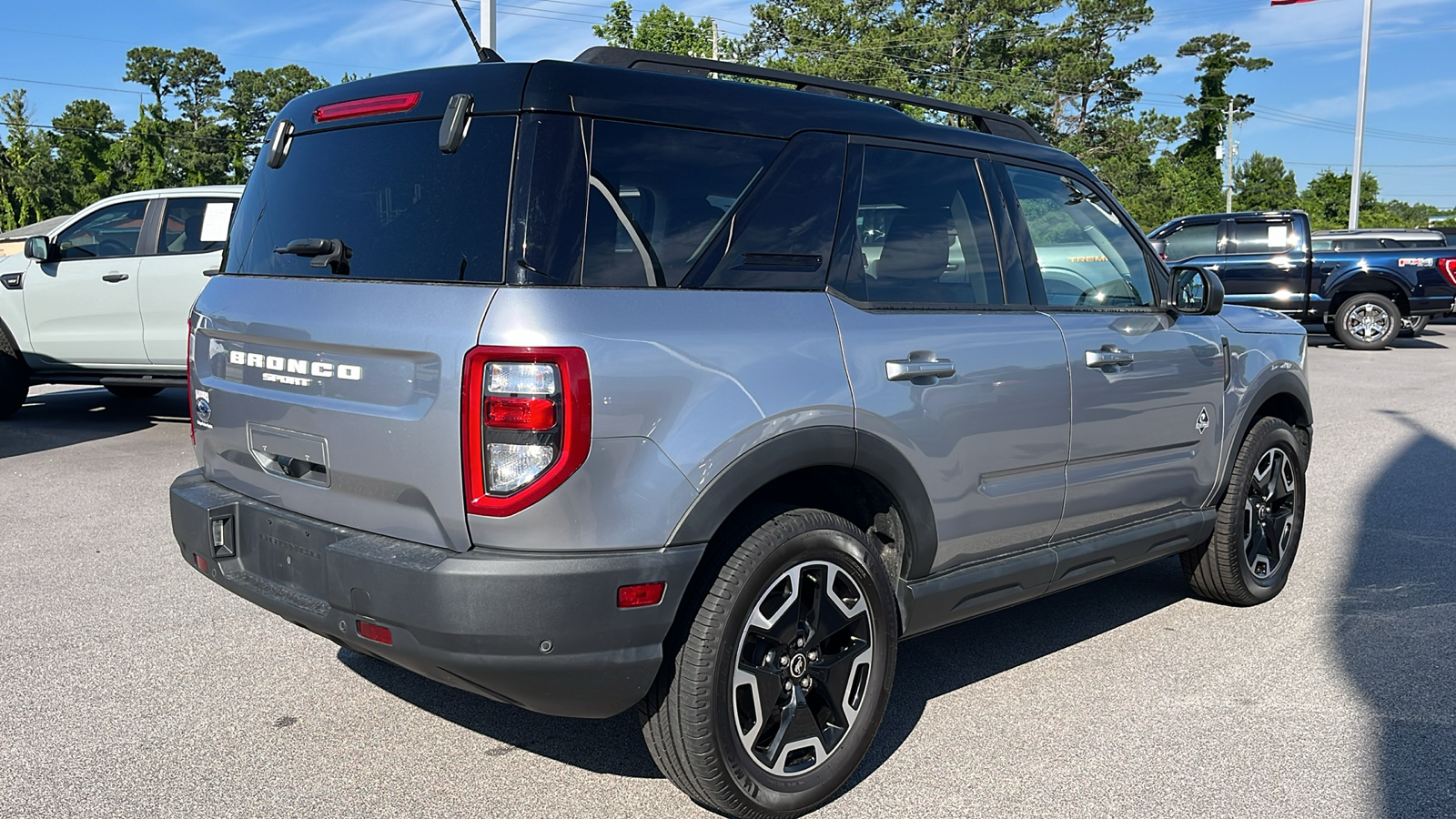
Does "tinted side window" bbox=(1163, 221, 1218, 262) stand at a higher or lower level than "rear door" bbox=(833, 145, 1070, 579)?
higher

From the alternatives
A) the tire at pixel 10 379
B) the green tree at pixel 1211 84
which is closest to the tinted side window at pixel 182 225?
the tire at pixel 10 379

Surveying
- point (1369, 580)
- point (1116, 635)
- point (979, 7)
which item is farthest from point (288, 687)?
point (979, 7)

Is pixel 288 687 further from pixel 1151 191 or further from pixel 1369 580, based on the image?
pixel 1151 191

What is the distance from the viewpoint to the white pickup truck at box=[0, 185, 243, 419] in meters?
9.06

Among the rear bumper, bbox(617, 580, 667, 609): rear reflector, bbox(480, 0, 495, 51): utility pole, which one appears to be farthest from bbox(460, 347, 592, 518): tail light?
bbox(480, 0, 495, 51): utility pole

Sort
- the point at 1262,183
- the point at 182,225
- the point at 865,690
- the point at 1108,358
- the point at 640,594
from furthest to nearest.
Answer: the point at 1262,183
the point at 182,225
the point at 1108,358
the point at 865,690
the point at 640,594

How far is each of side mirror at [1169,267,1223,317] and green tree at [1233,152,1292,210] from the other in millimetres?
70716

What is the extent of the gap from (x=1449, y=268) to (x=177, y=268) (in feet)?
57.0

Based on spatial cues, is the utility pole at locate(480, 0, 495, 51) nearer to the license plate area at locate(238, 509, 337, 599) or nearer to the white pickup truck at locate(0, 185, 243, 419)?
the white pickup truck at locate(0, 185, 243, 419)

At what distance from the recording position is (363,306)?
2920mm

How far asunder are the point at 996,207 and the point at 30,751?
342cm

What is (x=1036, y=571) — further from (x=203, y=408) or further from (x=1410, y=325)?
(x=1410, y=325)

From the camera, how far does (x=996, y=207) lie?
12.8 feet

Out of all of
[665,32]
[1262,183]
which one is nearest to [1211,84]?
[1262,183]
